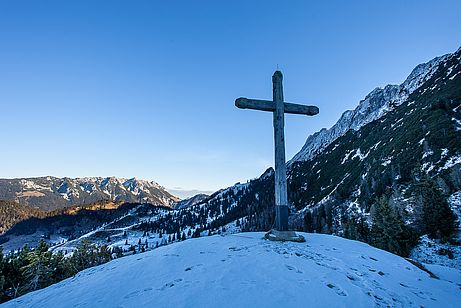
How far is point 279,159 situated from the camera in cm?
1000

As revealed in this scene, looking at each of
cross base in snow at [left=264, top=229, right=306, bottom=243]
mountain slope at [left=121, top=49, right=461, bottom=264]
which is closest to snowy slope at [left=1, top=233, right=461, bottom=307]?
cross base in snow at [left=264, top=229, right=306, bottom=243]

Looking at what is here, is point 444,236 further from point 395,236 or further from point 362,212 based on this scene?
point 362,212

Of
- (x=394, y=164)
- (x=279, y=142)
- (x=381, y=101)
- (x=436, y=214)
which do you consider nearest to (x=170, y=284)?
(x=279, y=142)

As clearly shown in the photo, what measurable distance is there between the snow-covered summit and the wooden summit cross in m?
142

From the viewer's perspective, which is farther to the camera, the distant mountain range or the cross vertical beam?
the distant mountain range

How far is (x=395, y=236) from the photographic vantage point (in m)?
35.2

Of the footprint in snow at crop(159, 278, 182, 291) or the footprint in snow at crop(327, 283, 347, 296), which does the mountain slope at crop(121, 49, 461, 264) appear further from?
the footprint in snow at crop(159, 278, 182, 291)

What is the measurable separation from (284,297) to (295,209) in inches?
5037

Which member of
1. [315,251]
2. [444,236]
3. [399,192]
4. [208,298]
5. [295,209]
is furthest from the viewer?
[295,209]

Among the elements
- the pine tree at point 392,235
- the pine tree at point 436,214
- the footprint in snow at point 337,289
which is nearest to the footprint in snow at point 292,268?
the footprint in snow at point 337,289

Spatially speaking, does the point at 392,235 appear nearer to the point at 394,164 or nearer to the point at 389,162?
the point at 394,164

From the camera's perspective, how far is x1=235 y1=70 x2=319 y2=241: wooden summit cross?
9448 mm

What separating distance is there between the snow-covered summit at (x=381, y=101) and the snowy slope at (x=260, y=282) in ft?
475

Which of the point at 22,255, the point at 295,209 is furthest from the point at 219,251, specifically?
the point at 295,209
